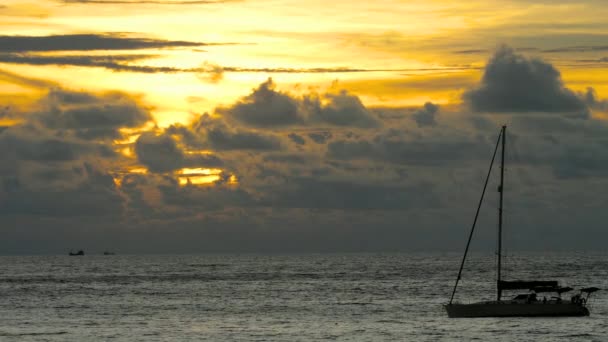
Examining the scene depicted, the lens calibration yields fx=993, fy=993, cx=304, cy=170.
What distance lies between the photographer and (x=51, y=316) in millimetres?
105750

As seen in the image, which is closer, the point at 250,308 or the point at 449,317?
the point at 449,317

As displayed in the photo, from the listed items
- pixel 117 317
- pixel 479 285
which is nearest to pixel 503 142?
pixel 117 317

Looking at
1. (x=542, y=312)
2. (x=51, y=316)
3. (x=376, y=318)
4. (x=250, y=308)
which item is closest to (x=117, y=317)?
(x=51, y=316)

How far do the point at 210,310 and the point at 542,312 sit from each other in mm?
38490

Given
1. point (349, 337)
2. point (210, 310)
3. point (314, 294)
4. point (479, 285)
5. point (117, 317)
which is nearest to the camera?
point (349, 337)

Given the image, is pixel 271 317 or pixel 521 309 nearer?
pixel 521 309

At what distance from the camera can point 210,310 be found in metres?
112

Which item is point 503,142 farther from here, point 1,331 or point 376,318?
point 1,331

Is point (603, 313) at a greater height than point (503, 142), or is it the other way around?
point (503, 142)

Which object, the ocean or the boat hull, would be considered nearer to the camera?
the ocean

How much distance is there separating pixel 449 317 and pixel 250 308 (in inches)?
1088

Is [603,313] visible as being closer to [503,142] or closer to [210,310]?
[503,142]

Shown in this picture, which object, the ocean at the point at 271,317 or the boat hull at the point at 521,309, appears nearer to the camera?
the ocean at the point at 271,317

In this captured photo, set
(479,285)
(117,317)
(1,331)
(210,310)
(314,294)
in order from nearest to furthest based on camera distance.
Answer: (1,331) < (117,317) < (210,310) < (314,294) < (479,285)
